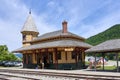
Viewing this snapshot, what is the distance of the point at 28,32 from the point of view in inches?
1779

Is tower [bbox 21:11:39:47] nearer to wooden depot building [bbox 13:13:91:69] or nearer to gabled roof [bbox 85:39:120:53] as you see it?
wooden depot building [bbox 13:13:91:69]

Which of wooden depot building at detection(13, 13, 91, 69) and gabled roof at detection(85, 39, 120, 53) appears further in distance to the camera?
wooden depot building at detection(13, 13, 91, 69)

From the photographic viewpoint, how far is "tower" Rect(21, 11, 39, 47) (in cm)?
4494

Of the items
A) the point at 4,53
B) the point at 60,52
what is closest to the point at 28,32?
the point at 60,52

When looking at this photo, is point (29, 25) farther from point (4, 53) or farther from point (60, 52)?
point (4, 53)

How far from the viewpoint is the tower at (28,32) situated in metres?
44.9

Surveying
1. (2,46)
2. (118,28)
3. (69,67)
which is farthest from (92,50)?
(118,28)

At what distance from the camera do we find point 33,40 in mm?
42188

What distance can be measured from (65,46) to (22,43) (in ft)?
59.5

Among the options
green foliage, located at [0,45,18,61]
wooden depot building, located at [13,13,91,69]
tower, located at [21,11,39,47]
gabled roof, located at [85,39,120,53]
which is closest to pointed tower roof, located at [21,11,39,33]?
tower, located at [21,11,39,47]

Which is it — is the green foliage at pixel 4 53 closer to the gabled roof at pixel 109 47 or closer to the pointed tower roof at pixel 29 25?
the pointed tower roof at pixel 29 25

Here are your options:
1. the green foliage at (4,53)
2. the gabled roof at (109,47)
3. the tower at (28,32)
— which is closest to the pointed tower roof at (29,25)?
the tower at (28,32)

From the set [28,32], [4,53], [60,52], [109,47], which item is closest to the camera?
[109,47]

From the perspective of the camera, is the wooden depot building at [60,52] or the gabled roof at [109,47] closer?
the gabled roof at [109,47]
